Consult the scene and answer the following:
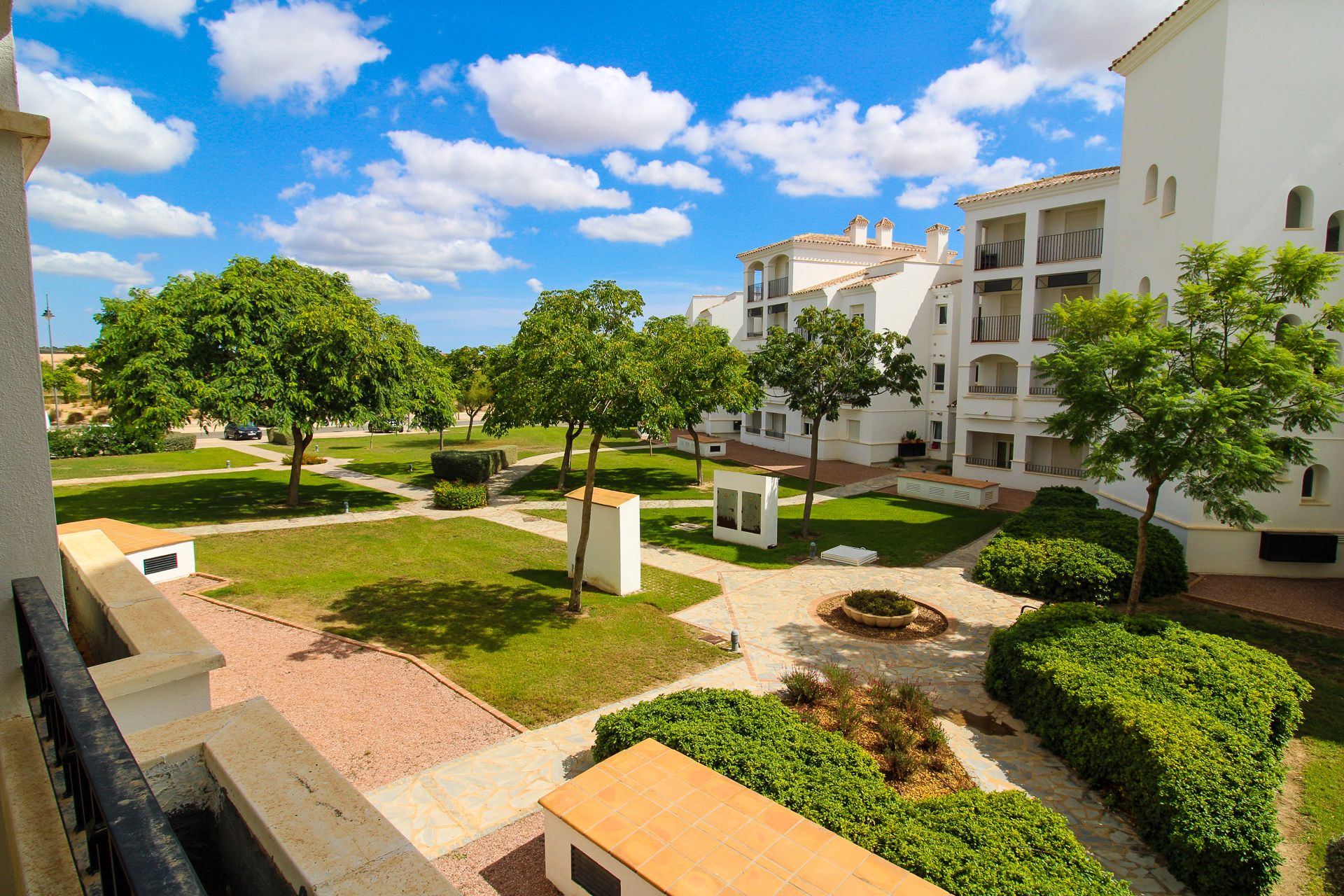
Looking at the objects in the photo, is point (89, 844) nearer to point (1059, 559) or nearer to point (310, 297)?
point (1059, 559)

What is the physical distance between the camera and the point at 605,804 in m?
6.60

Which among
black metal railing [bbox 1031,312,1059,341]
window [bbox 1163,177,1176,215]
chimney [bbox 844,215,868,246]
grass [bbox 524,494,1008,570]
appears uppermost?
chimney [bbox 844,215,868,246]

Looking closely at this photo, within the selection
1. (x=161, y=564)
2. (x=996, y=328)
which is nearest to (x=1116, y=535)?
(x=996, y=328)

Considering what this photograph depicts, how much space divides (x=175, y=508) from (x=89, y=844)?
27980 mm

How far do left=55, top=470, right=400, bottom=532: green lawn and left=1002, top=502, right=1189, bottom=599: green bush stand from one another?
73.6ft

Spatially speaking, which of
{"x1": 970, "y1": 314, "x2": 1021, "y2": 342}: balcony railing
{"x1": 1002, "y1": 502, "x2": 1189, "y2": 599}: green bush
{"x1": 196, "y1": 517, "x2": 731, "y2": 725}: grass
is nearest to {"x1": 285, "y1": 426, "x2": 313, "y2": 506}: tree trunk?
{"x1": 196, "y1": 517, "x2": 731, "y2": 725}: grass

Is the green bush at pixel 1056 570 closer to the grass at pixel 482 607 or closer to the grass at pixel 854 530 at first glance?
the grass at pixel 854 530

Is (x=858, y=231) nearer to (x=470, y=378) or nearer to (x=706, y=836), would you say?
(x=470, y=378)

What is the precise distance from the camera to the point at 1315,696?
11.5m

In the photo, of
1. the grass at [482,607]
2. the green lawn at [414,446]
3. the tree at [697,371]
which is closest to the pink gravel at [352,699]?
the grass at [482,607]

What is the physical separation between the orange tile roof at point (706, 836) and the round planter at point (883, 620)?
8.21m

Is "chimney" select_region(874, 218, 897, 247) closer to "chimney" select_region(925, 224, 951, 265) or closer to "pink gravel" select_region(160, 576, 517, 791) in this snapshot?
"chimney" select_region(925, 224, 951, 265)

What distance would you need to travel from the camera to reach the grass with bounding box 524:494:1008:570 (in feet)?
67.3

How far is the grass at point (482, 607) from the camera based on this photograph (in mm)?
11734
